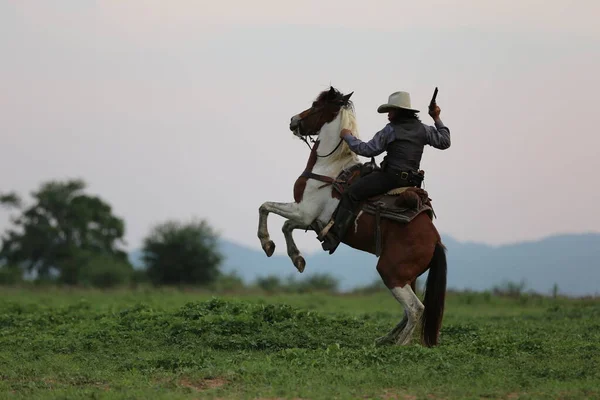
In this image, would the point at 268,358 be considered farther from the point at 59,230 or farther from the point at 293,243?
the point at 59,230

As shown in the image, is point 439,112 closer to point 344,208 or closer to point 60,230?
point 344,208

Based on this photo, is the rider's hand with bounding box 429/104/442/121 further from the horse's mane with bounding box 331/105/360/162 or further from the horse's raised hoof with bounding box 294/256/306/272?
the horse's raised hoof with bounding box 294/256/306/272

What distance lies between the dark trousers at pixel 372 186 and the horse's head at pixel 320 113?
120 centimetres

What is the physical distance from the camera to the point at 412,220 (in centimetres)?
1065

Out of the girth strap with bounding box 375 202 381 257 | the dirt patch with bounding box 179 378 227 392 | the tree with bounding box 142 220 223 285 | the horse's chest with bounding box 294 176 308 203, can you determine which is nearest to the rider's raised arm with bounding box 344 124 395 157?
the girth strap with bounding box 375 202 381 257

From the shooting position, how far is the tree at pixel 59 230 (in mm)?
56375

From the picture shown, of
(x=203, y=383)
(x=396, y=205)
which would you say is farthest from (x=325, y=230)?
(x=203, y=383)

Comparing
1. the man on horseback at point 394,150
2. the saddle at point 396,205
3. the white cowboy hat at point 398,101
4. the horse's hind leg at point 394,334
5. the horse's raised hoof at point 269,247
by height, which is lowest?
the horse's hind leg at point 394,334

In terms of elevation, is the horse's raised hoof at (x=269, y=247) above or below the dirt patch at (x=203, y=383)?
above

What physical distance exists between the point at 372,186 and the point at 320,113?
146cm

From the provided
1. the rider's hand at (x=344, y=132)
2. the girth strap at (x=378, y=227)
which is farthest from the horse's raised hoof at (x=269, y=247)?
the rider's hand at (x=344, y=132)

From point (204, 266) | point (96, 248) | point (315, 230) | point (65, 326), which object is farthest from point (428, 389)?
point (96, 248)

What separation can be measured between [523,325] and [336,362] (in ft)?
20.8

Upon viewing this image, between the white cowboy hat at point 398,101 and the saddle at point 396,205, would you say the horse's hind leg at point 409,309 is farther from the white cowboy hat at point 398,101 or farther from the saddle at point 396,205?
the white cowboy hat at point 398,101
